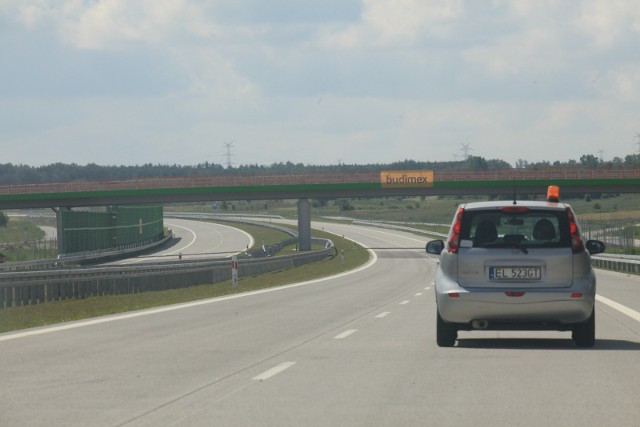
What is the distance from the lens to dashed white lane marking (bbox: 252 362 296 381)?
36.5 feet

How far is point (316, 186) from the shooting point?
8650 centimetres

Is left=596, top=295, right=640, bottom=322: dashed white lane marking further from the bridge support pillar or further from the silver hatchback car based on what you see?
the bridge support pillar

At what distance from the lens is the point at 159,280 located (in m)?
38.7

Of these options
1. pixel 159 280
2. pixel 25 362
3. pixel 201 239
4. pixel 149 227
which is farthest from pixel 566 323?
pixel 201 239

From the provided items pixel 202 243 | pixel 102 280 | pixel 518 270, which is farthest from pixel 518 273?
pixel 202 243

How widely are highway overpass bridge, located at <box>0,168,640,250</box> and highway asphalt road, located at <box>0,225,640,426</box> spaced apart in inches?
2541

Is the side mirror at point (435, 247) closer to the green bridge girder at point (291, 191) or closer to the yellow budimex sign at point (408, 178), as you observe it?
the green bridge girder at point (291, 191)

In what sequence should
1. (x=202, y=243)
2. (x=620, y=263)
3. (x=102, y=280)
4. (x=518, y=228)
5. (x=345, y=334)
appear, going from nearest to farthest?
(x=518, y=228)
(x=345, y=334)
(x=102, y=280)
(x=620, y=263)
(x=202, y=243)

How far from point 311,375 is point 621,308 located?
43.4ft

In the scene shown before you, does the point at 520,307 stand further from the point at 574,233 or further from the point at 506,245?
the point at 574,233

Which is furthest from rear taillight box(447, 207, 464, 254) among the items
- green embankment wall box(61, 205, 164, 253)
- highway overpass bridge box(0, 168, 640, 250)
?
highway overpass bridge box(0, 168, 640, 250)

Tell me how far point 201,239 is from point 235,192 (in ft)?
109

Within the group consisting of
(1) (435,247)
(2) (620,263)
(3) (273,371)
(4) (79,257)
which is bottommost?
(4) (79,257)

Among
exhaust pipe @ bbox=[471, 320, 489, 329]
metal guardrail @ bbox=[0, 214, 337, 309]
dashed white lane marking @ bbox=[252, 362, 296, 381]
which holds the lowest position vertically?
metal guardrail @ bbox=[0, 214, 337, 309]
